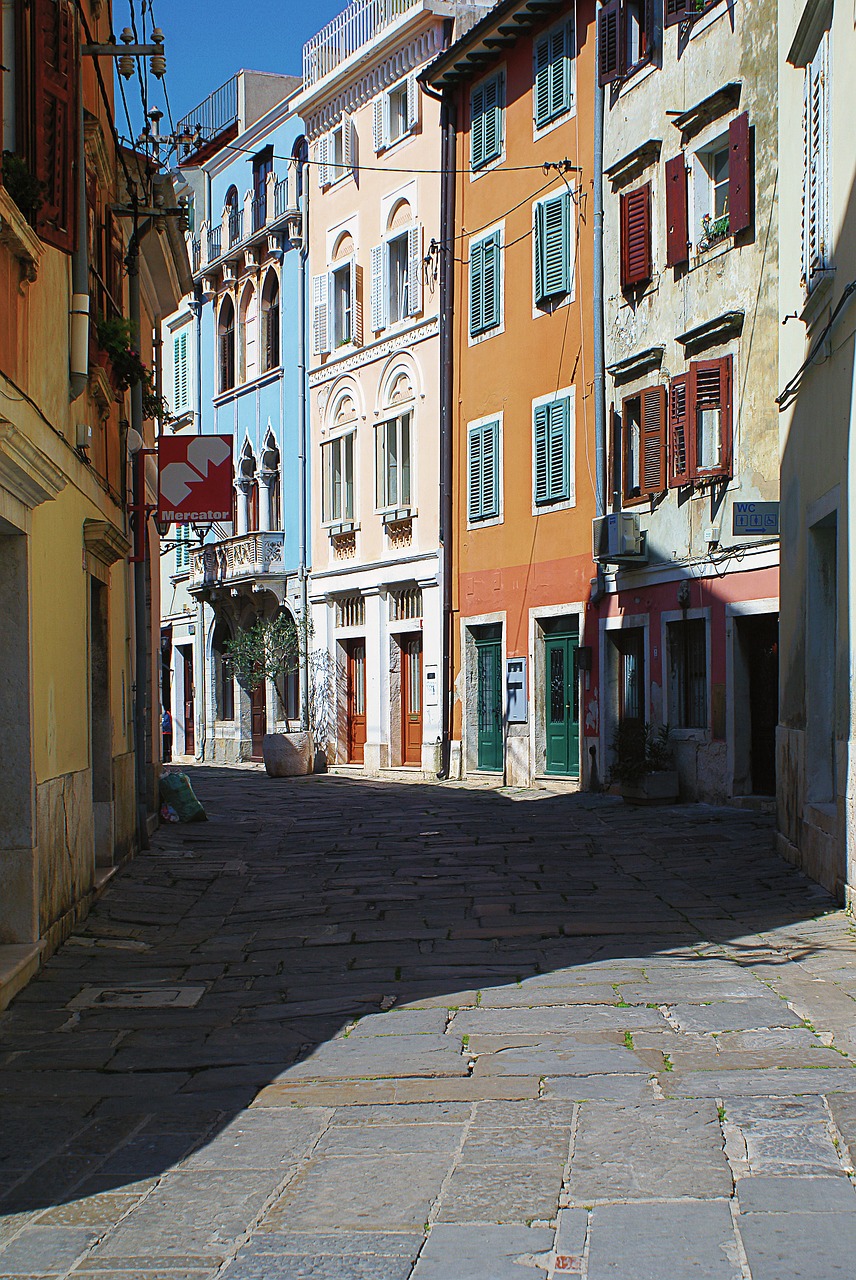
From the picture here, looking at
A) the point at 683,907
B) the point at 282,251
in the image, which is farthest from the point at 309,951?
the point at 282,251

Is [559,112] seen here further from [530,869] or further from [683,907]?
[683,907]

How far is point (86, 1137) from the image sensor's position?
5055mm

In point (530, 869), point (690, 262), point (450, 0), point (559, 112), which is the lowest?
point (530, 869)

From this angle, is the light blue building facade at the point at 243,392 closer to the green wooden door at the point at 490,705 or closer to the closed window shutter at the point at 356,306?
the closed window shutter at the point at 356,306

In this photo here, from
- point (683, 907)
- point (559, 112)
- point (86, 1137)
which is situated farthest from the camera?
point (559, 112)

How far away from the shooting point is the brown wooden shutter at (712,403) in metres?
17.7

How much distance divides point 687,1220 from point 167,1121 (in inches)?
79.0

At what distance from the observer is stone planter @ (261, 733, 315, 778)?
1064 inches

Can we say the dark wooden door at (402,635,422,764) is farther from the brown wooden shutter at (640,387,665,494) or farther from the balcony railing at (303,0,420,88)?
the balcony railing at (303,0,420,88)

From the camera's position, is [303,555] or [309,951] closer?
[309,951]

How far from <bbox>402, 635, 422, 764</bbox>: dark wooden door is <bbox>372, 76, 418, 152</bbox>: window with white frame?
8.98 m

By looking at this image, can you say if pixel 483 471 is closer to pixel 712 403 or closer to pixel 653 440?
pixel 653 440

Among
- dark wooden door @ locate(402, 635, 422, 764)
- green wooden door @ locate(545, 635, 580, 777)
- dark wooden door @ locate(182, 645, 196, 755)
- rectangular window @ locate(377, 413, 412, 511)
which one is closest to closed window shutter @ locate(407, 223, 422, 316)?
rectangular window @ locate(377, 413, 412, 511)

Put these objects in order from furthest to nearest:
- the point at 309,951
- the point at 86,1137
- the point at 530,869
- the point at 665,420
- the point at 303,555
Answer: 1. the point at 303,555
2. the point at 665,420
3. the point at 530,869
4. the point at 309,951
5. the point at 86,1137
